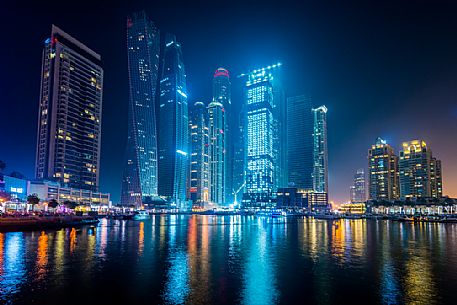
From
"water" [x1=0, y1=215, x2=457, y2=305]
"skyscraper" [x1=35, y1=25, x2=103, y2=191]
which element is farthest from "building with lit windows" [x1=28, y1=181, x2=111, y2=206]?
"water" [x1=0, y1=215, x2=457, y2=305]

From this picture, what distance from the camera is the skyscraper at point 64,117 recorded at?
175 meters

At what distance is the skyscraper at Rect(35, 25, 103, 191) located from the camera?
17538cm

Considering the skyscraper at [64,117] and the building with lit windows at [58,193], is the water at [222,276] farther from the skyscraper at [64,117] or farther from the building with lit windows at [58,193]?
the skyscraper at [64,117]

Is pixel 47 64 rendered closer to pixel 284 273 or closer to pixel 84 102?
pixel 84 102

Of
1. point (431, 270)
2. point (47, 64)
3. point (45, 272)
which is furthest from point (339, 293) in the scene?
point (47, 64)

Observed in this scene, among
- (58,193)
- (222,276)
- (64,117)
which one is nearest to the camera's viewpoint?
(222,276)

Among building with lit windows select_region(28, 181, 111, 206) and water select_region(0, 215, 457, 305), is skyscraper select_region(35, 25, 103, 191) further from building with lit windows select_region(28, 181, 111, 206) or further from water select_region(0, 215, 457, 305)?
water select_region(0, 215, 457, 305)

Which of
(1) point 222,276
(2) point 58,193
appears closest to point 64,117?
(2) point 58,193

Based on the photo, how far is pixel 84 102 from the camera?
197 m

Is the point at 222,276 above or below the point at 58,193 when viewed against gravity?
below

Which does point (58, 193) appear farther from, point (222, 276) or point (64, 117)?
point (222, 276)

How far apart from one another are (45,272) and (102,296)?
11302 millimetres

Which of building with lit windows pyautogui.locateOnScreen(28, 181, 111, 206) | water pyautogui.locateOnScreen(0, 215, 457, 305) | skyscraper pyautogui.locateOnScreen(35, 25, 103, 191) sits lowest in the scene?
water pyautogui.locateOnScreen(0, 215, 457, 305)

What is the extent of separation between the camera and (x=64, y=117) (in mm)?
179625
